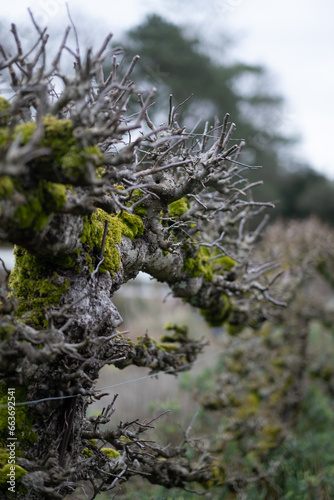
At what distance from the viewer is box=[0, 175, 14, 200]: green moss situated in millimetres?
1288

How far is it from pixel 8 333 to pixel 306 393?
6.72 m

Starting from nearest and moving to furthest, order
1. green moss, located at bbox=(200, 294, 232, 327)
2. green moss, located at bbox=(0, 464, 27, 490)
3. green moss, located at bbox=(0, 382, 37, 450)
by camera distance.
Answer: green moss, located at bbox=(0, 464, 27, 490) < green moss, located at bbox=(0, 382, 37, 450) < green moss, located at bbox=(200, 294, 232, 327)

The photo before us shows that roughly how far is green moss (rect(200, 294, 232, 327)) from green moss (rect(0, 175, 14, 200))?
219 centimetres

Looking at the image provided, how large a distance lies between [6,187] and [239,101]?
1442 cm

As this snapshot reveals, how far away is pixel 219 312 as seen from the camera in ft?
11.0

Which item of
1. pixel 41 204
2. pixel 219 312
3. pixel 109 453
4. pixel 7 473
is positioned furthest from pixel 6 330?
pixel 219 312

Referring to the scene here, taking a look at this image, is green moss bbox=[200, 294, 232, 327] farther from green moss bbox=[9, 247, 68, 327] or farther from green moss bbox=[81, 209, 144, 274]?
green moss bbox=[9, 247, 68, 327]

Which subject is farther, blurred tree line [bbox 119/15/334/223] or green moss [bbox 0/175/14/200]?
blurred tree line [bbox 119/15/334/223]

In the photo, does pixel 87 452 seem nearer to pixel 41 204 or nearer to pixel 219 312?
pixel 41 204

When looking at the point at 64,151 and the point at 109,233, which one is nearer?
the point at 64,151

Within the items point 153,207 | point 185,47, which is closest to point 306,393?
point 153,207

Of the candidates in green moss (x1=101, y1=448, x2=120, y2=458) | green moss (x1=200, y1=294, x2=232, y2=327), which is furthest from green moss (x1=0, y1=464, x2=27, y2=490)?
green moss (x1=200, y1=294, x2=232, y2=327)

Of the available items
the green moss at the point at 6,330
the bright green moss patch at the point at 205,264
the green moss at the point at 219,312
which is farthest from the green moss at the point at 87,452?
the green moss at the point at 219,312

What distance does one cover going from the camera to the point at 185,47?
9.59 m
